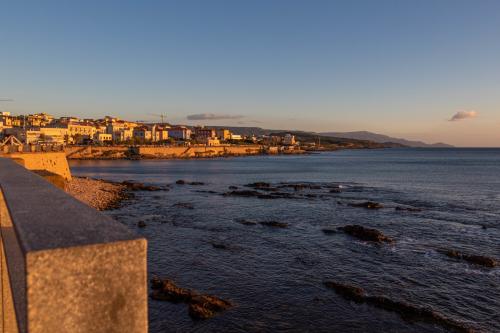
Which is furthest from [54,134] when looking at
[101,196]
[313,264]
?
[313,264]

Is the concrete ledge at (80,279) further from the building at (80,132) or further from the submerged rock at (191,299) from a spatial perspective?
the building at (80,132)

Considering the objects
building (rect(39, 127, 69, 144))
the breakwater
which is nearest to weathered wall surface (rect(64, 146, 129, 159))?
the breakwater

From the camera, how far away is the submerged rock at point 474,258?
70.8 ft

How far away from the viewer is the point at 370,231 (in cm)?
2800

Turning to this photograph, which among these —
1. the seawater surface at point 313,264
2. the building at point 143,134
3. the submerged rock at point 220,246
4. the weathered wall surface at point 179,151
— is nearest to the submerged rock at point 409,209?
the seawater surface at point 313,264

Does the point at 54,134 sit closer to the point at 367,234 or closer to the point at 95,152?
the point at 95,152

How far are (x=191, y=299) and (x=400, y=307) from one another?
9129 mm

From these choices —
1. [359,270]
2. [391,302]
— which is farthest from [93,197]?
[391,302]

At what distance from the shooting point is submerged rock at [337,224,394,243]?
26781 mm

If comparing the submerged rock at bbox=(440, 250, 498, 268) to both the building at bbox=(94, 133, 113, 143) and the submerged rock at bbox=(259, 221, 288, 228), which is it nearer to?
the submerged rock at bbox=(259, 221, 288, 228)

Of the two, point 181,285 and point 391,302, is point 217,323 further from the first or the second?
point 391,302

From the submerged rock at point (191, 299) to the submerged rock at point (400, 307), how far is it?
565 cm

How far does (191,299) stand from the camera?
1608 centimetres

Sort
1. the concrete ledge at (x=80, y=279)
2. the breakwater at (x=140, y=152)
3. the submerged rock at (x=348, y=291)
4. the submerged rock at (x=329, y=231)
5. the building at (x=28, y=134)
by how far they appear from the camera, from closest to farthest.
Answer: the concrete ledge at (x=80, y=279) < the submerged rock at (x=348, y=291) < the submerged rock at (x=329, y=231) < the building at (x=28, y=134) < the breakwater at (x=140, y=152)
